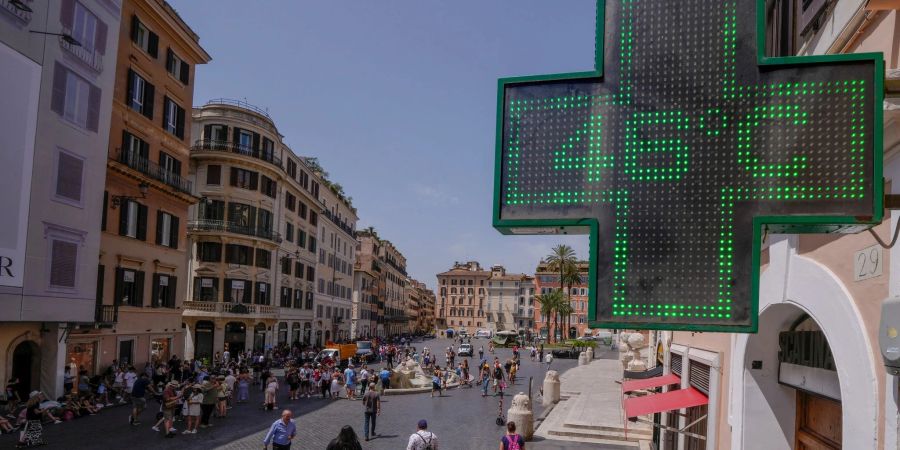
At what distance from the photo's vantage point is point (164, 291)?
34.7 meters

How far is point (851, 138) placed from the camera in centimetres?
299

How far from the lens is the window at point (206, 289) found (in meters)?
47.1

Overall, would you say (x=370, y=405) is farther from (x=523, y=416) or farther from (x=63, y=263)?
(x=63, y=263)

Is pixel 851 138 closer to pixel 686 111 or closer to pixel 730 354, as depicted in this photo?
pixel 686 111

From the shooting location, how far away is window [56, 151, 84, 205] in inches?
955

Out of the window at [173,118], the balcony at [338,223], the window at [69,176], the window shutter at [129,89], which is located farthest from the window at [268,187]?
the window at [69,176]

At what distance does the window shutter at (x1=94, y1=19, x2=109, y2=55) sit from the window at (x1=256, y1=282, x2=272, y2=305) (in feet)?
85.6

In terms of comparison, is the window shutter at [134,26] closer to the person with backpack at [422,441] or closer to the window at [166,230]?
the window at [166,230]

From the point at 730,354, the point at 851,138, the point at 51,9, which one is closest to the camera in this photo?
the point at 851,138

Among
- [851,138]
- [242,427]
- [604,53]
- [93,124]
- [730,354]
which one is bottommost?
[242,427]

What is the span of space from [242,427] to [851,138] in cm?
2156

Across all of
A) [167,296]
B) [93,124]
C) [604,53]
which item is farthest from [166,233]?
[604,53]

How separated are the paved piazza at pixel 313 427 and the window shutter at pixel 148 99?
13852mm

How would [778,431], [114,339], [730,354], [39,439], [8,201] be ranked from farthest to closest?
[114,339] → [8,201] → [39,439] → [730,354] → [778,431]
